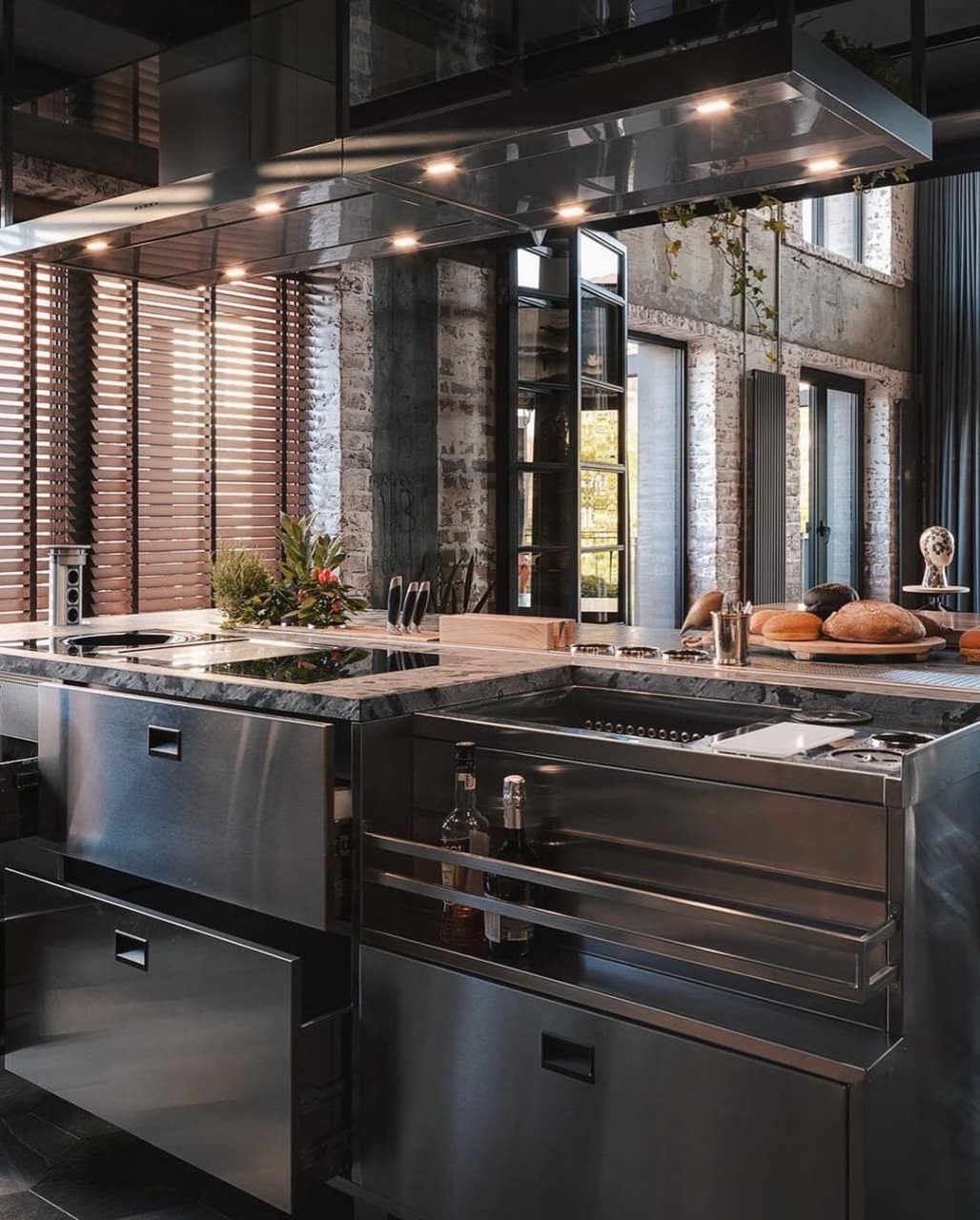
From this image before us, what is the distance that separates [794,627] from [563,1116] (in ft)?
3.84

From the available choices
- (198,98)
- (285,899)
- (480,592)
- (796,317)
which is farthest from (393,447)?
(796,317)

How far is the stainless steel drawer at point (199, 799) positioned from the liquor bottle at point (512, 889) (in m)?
0.28

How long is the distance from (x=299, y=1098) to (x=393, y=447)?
3810 mm

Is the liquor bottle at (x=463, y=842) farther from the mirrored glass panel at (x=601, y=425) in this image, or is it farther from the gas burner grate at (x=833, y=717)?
the mirrored glass panel at (x=601, y=425)

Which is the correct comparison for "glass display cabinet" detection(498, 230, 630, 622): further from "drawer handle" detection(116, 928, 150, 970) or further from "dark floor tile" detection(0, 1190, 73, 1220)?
"dark floor tile" detection(0, 1190, 73, 1220)

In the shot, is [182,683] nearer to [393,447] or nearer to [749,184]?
[749,184]

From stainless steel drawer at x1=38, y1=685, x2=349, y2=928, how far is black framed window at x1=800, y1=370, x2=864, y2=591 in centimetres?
741

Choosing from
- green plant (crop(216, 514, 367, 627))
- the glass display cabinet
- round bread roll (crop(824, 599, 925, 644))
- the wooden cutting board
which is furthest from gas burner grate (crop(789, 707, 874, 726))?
the glass display cabinet

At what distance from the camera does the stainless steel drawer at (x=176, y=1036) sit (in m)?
2.10

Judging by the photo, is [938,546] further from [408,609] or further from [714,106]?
[714,106]

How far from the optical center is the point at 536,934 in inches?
84.4

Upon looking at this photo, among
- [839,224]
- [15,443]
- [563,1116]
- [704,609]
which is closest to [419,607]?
[704,609]

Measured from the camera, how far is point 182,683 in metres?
2.45

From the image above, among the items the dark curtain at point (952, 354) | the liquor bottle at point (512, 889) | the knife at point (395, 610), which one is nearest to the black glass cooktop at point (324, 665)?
the knife at point (395, 610)
